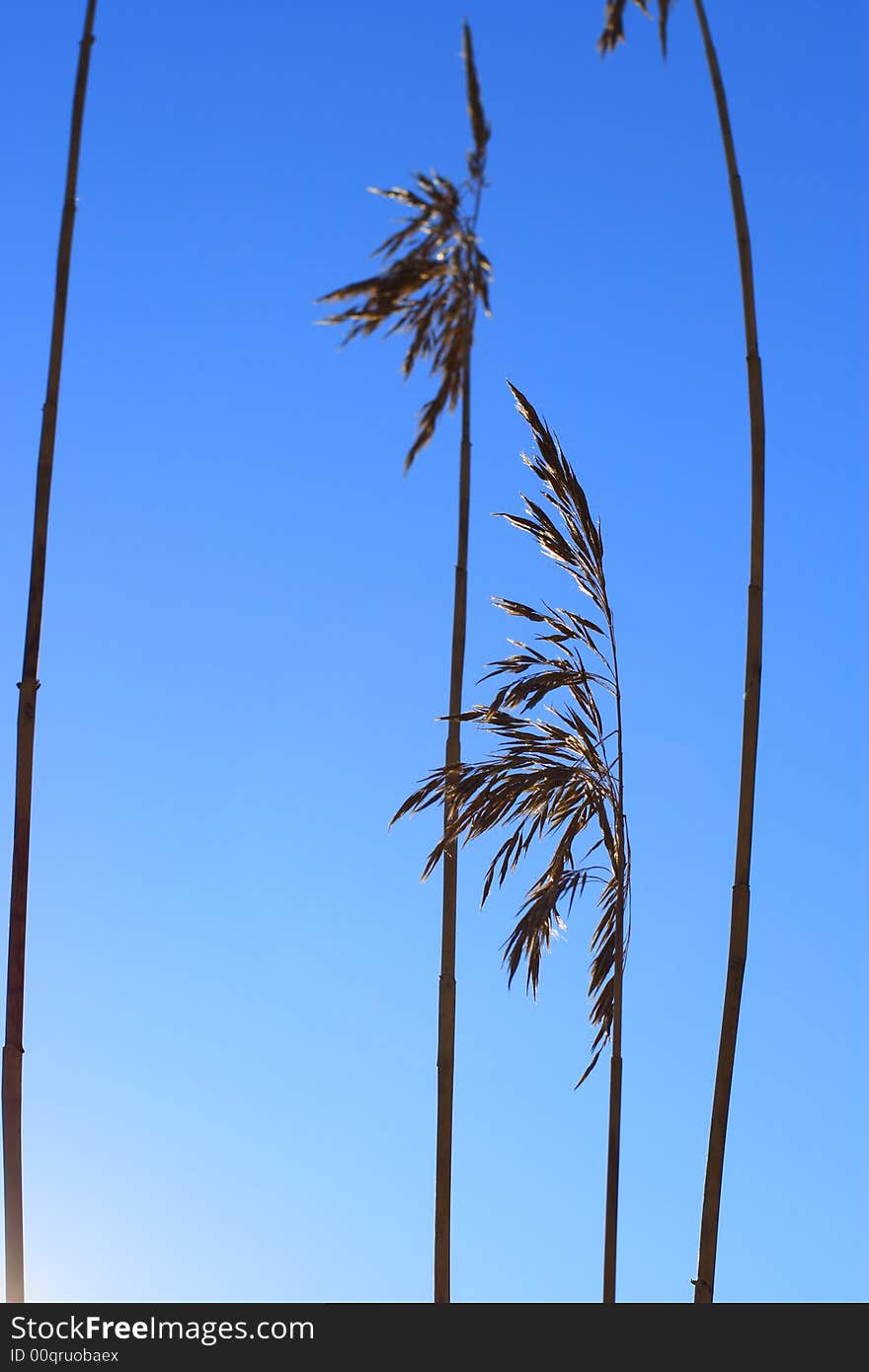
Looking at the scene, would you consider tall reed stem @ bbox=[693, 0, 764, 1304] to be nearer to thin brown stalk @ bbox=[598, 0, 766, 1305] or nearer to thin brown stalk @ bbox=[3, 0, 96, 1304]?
thin brown stalk @ bbox=[598, 0, 766, 1305]

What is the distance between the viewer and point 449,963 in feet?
27.2

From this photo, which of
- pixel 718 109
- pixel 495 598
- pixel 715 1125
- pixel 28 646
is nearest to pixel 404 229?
pixel 718 109

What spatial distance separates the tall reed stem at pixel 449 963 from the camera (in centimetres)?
767

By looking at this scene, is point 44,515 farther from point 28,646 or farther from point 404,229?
point 404,229

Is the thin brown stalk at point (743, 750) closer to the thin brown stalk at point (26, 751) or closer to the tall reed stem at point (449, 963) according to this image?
the tall reed stem at point (449, 963)

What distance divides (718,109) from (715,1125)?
189 inches

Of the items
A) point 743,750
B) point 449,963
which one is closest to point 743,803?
point 743,750

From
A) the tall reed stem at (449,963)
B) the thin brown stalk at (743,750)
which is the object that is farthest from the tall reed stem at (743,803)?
the tall reed stem at (449,963)

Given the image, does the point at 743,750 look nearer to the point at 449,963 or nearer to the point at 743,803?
the point at 743,803

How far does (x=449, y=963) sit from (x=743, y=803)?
9.68 feet

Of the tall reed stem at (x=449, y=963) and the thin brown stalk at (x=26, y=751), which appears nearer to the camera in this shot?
the thin brown stalk at (x=26, y=751)

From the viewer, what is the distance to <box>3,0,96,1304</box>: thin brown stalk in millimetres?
5512

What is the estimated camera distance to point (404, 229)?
10.3 m

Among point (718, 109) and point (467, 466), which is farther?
point (467, 466)
